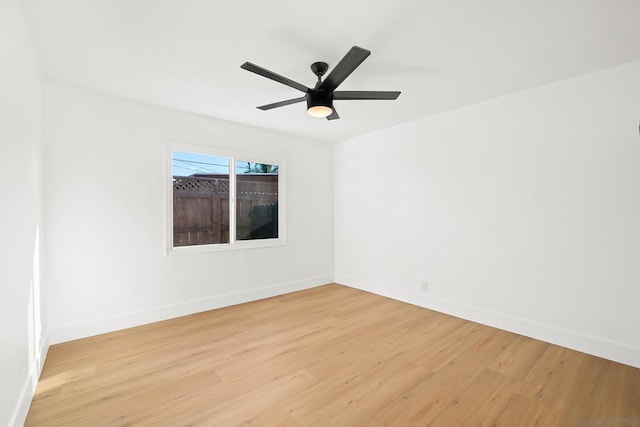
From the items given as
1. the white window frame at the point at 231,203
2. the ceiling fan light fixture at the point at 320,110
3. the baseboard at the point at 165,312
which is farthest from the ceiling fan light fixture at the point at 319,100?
the baseboard at the point at 165,312

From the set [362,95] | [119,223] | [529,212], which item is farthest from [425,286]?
[119,223]

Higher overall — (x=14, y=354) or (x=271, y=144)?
(x=271, y=144)

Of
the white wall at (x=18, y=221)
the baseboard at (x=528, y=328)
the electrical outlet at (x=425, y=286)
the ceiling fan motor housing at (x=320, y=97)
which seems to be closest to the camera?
the white wall at (x=18, y=221)

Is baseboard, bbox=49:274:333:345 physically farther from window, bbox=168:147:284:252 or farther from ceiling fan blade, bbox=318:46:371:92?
ceiling fan blade, bbox=318:46:371:92

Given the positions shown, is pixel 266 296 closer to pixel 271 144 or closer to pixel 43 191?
pixel 271 144

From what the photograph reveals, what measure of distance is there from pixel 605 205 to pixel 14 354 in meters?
4.34

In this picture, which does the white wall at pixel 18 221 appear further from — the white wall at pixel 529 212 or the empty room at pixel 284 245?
the white wall at pixel 529 212

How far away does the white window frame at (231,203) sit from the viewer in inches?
132

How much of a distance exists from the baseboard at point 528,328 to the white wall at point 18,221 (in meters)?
3.70

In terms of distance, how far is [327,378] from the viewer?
215 cm

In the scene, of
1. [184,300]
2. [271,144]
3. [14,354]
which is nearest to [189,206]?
[184,300]

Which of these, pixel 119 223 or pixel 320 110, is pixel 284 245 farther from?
pixel 320 110

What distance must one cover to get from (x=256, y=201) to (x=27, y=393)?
2907 millimetres

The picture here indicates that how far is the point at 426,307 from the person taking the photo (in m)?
3.69
